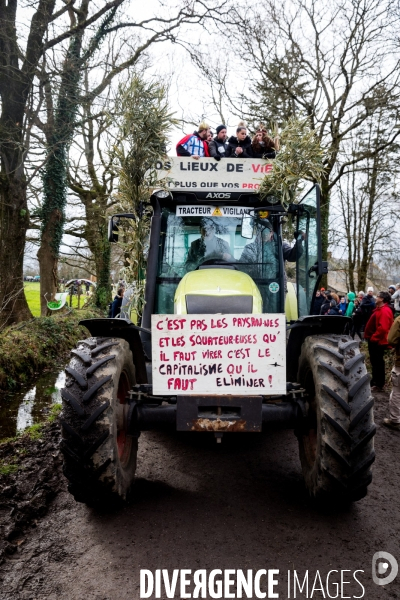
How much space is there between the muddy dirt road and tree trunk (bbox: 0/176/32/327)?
9190mm

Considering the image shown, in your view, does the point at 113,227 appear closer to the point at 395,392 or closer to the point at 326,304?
the point at 395,392

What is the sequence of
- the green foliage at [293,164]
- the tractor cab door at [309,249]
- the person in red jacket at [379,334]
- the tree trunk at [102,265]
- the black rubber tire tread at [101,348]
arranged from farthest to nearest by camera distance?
the tree trunk at [102,265] < the person in red jacket at [379,334] < the green foliage at [293,164] < the tractor cab door at [309,249] < the black rubber tire tread at [101,348]

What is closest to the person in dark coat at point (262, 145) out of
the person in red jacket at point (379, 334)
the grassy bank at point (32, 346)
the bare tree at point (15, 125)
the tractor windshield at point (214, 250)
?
the tractor windshield at point (214, 250)

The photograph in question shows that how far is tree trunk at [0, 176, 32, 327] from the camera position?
1267cm

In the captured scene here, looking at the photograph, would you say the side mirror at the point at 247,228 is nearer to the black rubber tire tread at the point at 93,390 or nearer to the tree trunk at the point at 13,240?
the black rubber tire tread at the point at 93,390

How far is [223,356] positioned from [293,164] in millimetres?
2409

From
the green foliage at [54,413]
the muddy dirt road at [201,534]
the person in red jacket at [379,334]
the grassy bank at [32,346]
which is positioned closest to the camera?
the muddy dirt road at [201,534]

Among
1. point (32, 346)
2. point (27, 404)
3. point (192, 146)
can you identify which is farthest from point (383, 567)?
point (32, 346)

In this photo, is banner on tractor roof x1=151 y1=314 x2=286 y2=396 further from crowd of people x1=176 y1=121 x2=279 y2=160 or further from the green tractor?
crowd of people x1=176 y1=121 x2=279 y2=160

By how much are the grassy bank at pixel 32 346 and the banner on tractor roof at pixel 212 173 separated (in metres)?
5.67

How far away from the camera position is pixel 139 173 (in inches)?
199

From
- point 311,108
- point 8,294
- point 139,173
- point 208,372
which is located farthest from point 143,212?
point 311,108

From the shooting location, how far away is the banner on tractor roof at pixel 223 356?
3.66 m

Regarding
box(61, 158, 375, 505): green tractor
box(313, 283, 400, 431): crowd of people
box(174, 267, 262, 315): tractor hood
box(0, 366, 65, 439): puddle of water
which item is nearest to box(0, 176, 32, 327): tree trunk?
box(0, 366, 65, 439): puddle of water
